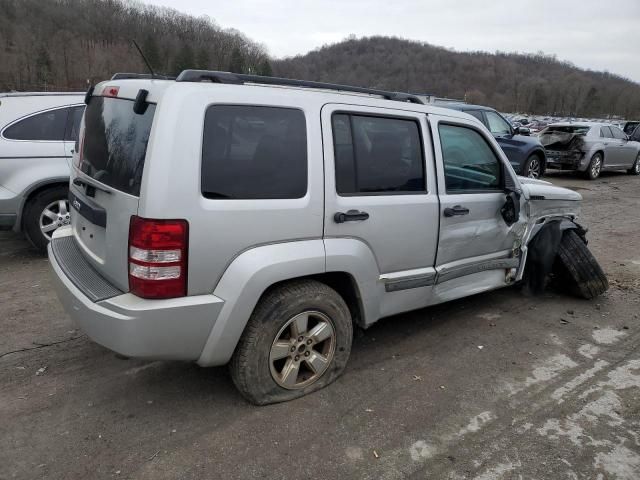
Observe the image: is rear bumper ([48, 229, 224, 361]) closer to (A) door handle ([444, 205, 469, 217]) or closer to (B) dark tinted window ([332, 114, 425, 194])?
A: (B) dark tinted window ([332, 114, 425, 194])

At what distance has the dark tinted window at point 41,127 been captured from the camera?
5414 mm

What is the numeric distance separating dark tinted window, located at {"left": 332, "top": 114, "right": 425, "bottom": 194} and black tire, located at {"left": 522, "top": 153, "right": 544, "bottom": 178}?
9245 mm

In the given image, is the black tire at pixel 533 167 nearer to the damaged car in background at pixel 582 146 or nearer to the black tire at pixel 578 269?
the damaged car in background at pixel 582 146

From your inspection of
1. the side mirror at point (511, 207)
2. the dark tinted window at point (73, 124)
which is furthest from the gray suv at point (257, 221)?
the dark tinted window at point (73, 124)

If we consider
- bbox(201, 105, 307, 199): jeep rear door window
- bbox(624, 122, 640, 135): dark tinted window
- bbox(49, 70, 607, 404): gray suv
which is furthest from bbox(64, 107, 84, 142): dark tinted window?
bbox(624, 122, 640, 135): dark tinted window

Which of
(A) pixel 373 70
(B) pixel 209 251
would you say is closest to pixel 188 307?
(B) pixel 209 251

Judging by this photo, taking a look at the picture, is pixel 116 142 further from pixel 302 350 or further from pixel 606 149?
pixel 606 149

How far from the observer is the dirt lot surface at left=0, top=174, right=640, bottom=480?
2496 mm

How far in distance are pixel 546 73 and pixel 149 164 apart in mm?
133918

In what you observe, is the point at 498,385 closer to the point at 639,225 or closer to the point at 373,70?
the point at 639,225

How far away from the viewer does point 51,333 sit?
382 centimetres

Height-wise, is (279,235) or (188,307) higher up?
(279,235)

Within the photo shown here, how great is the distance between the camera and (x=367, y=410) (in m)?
2.95

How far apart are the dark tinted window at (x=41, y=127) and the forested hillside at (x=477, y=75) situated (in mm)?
83440
